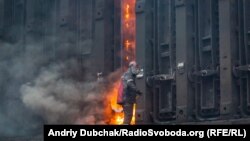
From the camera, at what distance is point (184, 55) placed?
1373 centimetres

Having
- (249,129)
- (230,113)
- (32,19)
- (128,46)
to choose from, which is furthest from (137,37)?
(249,129)

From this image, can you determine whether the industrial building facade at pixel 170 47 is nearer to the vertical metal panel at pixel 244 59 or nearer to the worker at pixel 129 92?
the vertical metal panel at pixel 244 59

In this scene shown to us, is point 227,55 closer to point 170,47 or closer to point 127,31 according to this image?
point 170,47

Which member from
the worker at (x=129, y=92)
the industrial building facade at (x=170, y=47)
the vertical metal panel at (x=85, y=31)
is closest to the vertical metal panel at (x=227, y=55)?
the industrial building facade at (x=170, y=47)

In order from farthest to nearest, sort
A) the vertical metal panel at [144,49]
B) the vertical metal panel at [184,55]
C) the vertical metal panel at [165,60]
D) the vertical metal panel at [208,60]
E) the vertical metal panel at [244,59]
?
the vertical metal panel at [144,49]
the vertical metal panel at [165,60]
the vertical metal panel at [184,55]
the vertical metal panel at [208,60]
the vertical metal panel at [244,59]

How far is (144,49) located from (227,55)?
102 inches

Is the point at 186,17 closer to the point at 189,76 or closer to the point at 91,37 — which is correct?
the point at 189,76

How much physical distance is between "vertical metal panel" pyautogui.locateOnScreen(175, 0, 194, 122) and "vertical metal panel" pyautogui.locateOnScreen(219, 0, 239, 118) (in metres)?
0.96

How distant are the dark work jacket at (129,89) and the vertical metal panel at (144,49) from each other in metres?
1.15

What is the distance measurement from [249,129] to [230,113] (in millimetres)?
3119

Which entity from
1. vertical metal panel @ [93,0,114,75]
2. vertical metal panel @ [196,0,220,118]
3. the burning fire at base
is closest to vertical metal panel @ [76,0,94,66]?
vertical metal panel @ [93,0,114,75]

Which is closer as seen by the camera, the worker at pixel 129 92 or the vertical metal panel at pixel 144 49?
the worker at pixel 129 92

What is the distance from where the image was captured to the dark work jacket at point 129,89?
13305 millimetres

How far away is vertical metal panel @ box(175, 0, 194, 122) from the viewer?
1361 cm
